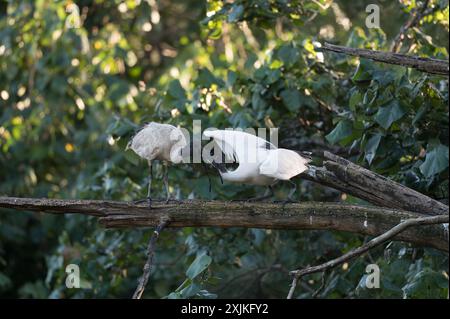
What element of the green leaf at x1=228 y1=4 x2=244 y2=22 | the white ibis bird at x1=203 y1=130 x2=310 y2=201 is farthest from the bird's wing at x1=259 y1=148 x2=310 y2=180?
the green leaf at x1=228 y1=4 x2=244 y2=22

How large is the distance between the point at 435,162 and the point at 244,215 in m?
1.17

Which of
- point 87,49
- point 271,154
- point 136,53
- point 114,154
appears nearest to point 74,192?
point 114,154

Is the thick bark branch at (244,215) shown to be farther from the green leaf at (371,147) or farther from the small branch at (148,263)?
the green leaf at (371,147)

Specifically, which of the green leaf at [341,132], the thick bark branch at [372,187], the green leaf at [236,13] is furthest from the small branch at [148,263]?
the green leaf at [236,13]

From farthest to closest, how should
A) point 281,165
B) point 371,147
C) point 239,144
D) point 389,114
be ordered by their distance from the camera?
point 371,147, point 389,114, point 239,144, point 281,165

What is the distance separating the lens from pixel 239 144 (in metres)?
4.12

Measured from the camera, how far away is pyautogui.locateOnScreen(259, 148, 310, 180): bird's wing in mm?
3971

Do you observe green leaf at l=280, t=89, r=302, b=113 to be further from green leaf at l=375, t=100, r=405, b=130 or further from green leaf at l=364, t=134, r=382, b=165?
green leaf at l=375, t=100, r=405, b=130

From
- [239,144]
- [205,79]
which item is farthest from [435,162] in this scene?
[205,79]

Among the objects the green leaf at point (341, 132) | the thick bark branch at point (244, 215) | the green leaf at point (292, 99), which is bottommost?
the thick bark branch at point (244, 215)

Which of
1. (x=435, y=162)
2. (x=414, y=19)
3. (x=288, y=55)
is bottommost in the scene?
(x=435, y=162)

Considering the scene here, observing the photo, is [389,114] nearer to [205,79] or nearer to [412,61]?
[412,61]

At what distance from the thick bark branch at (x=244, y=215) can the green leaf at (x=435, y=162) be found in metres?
0.49

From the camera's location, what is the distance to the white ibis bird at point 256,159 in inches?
157
